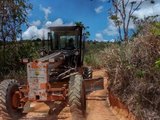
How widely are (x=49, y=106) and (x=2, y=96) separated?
2.23m

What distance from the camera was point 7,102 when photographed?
1377 centimetres

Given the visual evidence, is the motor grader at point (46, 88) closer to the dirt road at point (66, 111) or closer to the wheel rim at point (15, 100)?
the wheel rim at point (15, 100)

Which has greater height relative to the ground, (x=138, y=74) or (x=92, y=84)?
(x=138, y=74)

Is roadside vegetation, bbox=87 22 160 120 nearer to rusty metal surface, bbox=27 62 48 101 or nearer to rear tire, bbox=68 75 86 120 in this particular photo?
rear tire, bbox=68 75 86 120

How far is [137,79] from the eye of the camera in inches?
497

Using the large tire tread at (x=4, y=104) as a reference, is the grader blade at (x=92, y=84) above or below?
above

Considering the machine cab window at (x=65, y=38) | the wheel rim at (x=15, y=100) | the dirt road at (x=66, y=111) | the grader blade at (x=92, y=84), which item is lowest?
the dirt road at (x=66, y=111)

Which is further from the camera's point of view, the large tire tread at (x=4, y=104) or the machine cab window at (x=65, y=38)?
the machine cab window at (x=65, y=38)

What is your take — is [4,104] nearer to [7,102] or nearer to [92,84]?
[7,102]

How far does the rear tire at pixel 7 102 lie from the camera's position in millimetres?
13719

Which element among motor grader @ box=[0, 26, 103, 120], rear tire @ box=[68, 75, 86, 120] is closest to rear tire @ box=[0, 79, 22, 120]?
motor grader @ box=[0, 26, 103, 120]

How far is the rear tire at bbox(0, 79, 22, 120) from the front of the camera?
1372 cm

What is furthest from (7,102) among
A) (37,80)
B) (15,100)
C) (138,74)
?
(138,74)

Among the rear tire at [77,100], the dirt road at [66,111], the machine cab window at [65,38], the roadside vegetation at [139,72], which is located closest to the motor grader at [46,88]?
the rear tire at [77,100]
